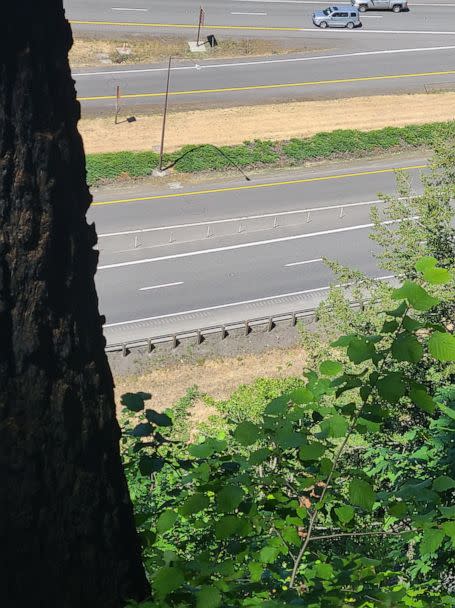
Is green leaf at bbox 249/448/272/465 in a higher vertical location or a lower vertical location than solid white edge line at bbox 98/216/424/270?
higher

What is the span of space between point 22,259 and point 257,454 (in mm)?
1546

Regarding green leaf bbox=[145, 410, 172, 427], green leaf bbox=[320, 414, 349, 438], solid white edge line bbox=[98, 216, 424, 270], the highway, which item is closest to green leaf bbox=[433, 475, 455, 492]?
green leaf bbox=[320, 414, 349, 438]

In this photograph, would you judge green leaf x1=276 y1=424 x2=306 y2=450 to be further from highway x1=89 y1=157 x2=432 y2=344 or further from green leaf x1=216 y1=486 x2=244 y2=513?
highway x1=89 y1=157 x2=432 y2=344

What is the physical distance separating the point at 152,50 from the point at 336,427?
4209 centimetres

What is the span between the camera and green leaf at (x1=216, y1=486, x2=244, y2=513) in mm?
4047

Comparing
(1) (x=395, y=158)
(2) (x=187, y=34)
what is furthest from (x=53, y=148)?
(2) (x=187, y=34)

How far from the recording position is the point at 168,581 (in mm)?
3855

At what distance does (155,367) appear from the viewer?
2755 cm

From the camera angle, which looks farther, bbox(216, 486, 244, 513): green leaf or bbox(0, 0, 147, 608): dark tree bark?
bbox(216, 486, 244, 513): green leaf

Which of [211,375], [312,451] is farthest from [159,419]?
[211,375]

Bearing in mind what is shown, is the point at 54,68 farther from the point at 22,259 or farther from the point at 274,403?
the point at 274,403

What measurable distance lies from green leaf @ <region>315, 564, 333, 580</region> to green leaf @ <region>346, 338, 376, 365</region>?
3.30 feet

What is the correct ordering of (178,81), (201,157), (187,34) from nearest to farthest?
(201,157) → (178,81) → (187,34)

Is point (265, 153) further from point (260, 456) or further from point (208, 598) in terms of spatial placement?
point (208, 598)
